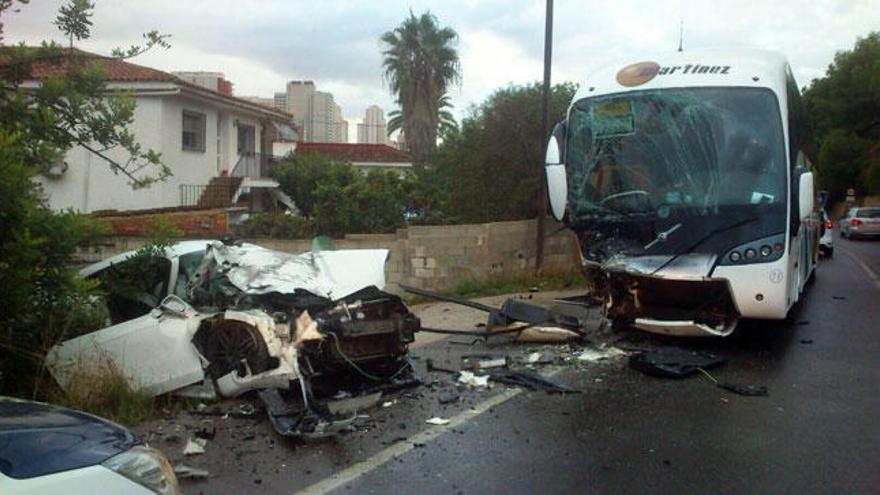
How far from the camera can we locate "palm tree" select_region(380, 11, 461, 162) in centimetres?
4094

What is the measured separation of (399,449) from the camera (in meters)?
5.39

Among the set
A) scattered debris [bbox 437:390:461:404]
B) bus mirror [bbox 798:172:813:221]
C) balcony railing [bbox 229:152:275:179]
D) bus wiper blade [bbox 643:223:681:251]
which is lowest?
scattered debris [bbox 437:390:461:404]

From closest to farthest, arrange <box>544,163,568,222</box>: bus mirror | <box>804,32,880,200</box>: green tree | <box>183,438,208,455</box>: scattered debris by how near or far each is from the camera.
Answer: <box>183,438,208,455</box>: scattered debris → <box>544,163,568,222</box>: bus mirror → <box>804,32,880,200</box>: green tree

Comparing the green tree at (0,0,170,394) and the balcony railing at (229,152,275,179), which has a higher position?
the balcony railing at (229,152,275,179)

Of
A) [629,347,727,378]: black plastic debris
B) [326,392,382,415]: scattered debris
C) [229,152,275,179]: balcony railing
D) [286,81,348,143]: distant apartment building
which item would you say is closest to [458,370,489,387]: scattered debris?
[326,392,382,415]: scattered debris

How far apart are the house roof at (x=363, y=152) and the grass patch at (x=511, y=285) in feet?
85.1

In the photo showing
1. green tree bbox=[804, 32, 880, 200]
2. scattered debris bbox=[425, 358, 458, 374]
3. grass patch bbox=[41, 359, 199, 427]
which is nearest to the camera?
grass patch bbox=[41, 359, 199, 427]

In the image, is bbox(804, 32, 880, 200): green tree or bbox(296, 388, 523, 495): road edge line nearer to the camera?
bbox(296, 388, 523, 495): road edge line

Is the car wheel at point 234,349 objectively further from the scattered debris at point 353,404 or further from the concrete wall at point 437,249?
the concrete wall at point 437,249

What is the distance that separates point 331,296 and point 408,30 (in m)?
36.7

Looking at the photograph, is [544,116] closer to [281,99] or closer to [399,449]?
[399,449]

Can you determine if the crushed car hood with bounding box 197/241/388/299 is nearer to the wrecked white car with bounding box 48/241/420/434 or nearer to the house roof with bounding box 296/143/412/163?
the wrecked white car with bounding box 48/241/420/434

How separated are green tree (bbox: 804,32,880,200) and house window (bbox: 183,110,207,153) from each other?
40.1m

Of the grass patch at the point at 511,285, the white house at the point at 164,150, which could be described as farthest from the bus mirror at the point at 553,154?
the white house at the point at 164,150
